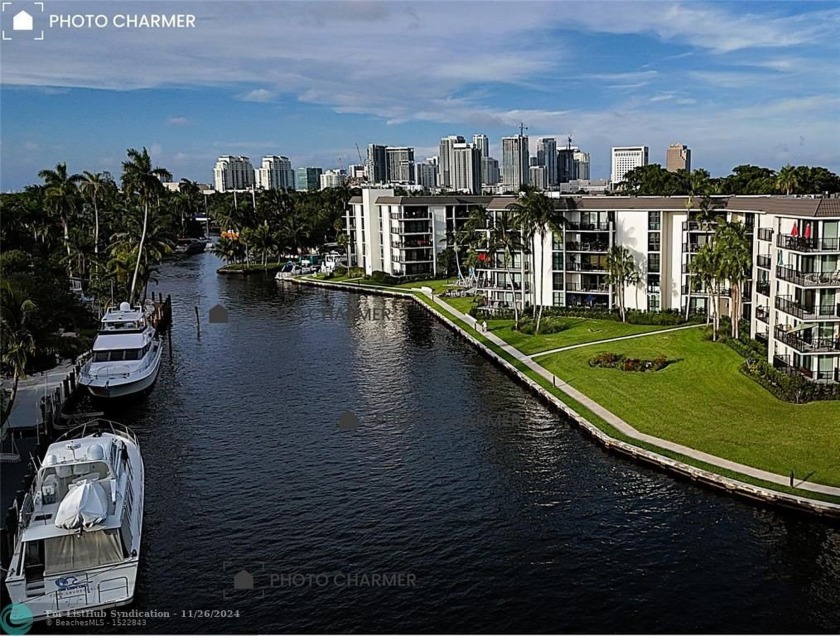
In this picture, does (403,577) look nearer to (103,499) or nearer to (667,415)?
(103,499)

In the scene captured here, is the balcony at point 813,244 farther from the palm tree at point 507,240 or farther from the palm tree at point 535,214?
the palm tree at point 507,240

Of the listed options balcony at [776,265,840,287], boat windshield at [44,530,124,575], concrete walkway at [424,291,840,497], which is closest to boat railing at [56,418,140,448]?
→ boat windshield at [44,530,124,575]

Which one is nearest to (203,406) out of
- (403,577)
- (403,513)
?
(403,513)

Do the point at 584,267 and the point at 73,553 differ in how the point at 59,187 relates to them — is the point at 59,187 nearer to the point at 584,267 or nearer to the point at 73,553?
the point at 584,267

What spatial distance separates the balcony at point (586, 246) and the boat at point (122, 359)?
45989mm

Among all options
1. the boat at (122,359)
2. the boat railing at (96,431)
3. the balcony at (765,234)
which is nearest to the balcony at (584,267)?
the balcony at (765,234)

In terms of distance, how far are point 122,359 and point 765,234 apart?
174ft

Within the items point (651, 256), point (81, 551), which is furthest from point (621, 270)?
point (81, 551)

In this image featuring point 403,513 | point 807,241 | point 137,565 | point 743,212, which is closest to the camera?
point 137,565

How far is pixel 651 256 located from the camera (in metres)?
83.9

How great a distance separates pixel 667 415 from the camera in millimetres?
49500

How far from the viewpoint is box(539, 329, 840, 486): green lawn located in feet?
137

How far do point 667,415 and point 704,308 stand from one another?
3568cm

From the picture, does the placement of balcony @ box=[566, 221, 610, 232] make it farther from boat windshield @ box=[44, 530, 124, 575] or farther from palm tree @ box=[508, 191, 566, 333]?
boat windshield @ box=[44, 530, 124, 575]
